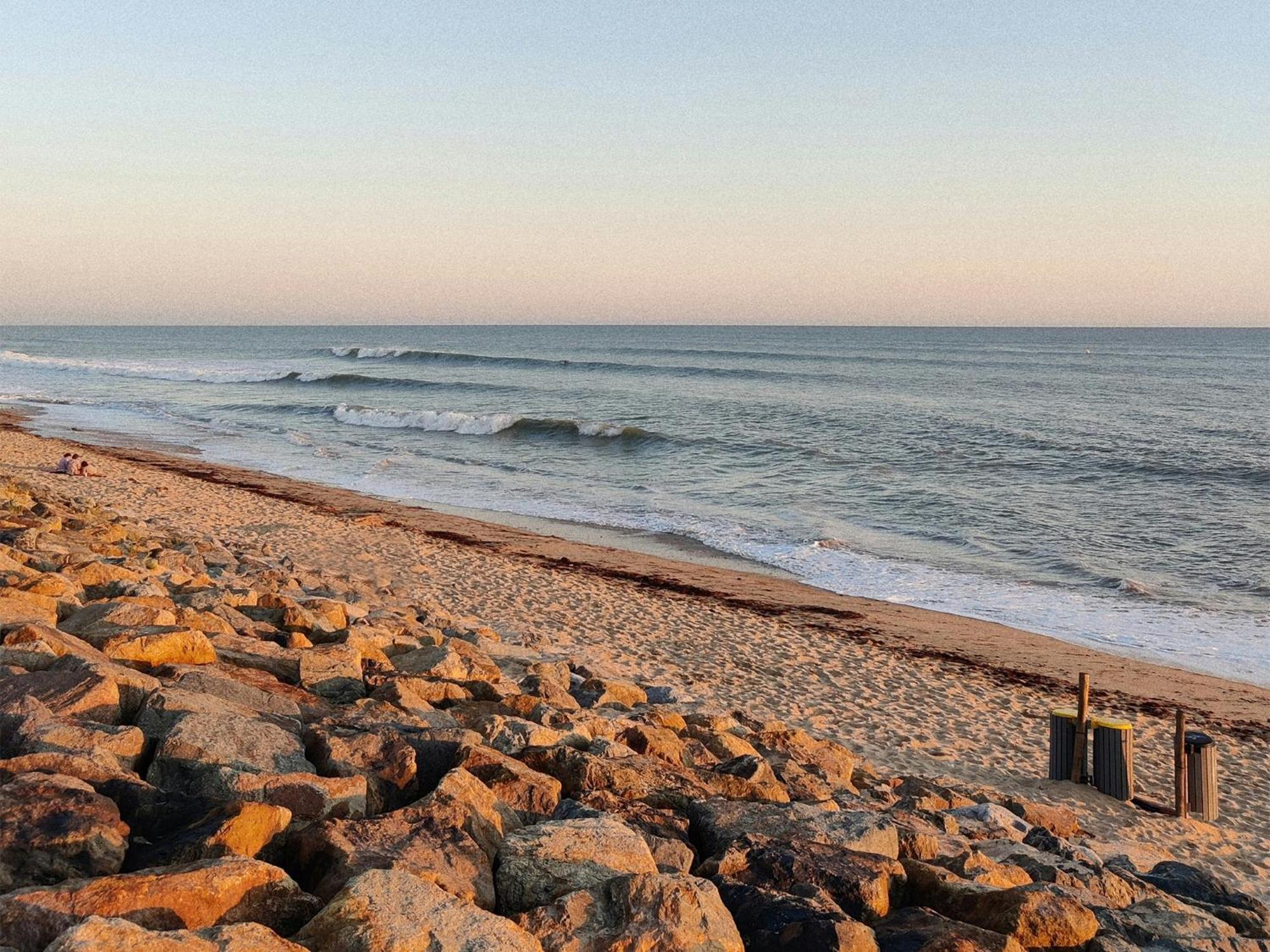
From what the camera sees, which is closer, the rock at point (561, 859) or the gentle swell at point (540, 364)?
the rock at point (561, 859)

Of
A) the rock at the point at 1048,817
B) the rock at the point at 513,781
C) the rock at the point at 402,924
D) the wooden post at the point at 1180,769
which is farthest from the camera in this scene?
the wooden post at the point at 1180,769

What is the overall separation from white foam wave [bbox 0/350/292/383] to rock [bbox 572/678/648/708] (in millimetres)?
56264

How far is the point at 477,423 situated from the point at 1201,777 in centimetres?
3145

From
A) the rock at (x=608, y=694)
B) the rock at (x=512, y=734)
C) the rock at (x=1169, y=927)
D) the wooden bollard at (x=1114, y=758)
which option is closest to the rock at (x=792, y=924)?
the rock at (x=1169, y=927)

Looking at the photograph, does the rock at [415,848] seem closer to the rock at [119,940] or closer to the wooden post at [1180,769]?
the rock at [119,940]

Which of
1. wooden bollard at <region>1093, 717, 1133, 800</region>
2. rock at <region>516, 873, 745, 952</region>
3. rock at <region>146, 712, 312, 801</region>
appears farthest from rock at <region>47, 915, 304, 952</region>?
wooden bollard at <region>1093, 717, 1133, 800</region>

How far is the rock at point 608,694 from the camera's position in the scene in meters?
7.55

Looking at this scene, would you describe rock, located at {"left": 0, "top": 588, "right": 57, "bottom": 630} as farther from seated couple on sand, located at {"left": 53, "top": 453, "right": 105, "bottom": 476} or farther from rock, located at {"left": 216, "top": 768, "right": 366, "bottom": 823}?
seated couple on sand, located at {"left": 53, "top": 453, "right": 105, "bottom": 476}

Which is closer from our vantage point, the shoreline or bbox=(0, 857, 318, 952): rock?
bbox=(0, 857, 318, 952): rock

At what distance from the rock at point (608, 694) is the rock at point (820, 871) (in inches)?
133

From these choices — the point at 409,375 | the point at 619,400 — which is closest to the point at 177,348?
the point at 409,375

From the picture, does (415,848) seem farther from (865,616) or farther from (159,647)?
(865,616)

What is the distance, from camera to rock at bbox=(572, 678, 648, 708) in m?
7.55

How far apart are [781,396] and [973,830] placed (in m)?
41.4
